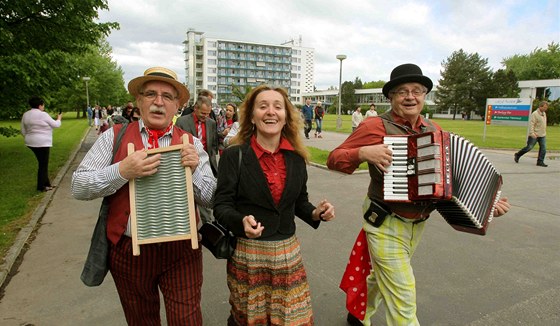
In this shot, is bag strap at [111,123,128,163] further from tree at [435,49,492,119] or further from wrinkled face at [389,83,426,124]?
tree at [435,49,492,119]

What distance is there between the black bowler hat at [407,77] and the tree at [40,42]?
858 centimetres

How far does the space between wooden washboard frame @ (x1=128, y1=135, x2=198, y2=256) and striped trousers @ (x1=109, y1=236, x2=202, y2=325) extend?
0.24 metres

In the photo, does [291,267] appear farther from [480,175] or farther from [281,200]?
[480,175]

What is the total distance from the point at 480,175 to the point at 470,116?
72.7m

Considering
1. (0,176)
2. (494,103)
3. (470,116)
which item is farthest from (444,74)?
(0,176)

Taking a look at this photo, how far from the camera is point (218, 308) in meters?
3.43

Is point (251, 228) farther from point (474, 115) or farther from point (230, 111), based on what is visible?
point (474, 115)

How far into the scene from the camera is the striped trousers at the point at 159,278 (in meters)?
2.16

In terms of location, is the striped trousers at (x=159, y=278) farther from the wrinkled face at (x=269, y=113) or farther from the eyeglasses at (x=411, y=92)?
the eyeglasses at (x=411, y=92)

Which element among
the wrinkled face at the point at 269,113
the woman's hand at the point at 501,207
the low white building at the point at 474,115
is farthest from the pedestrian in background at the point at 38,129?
the low white building at the point at 474,115

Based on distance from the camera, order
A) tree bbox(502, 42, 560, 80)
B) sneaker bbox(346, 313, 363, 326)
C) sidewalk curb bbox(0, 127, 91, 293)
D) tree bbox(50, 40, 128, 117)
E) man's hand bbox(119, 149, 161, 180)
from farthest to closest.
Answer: tree bbox(502, 42, 560, 80), tree bbox(50, 40, 128, 117), sidewalk curb bbox(0, 127, 91, 293), sneaker bbox(346, 313, 363, 326), man's hand bbox(119, 149, 161, 180)

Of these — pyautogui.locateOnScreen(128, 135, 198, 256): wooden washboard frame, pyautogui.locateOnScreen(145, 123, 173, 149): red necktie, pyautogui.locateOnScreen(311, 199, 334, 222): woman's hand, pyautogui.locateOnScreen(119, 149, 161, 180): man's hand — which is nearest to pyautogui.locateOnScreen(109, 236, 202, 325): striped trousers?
pyautogui.locateOnScreen(128, 135, 198, 256): wooden washboard frame

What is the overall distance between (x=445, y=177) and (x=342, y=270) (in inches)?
90.5

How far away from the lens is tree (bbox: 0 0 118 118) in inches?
333
